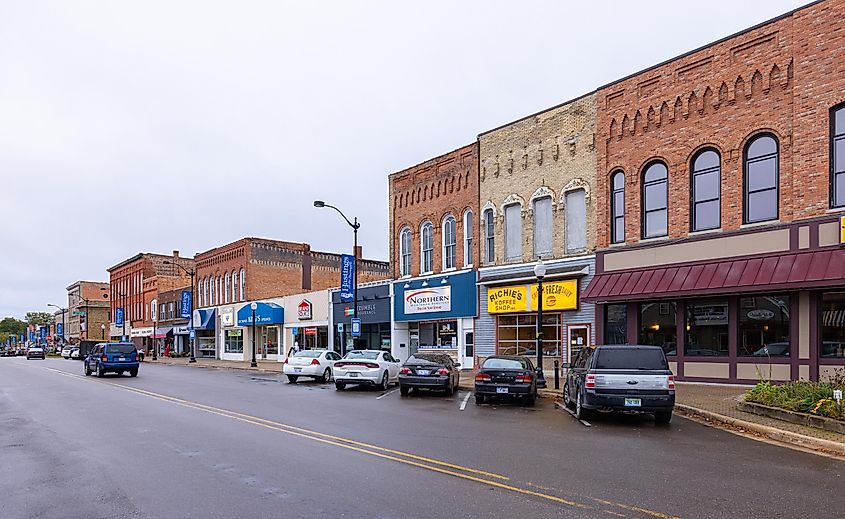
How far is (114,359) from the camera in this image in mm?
32406

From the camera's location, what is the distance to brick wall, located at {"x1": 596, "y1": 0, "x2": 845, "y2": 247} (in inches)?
763

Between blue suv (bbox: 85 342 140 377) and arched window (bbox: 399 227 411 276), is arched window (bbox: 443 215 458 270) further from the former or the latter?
blue suv (bbox: 85 342 140 377)

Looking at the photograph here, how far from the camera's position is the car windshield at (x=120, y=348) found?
3275 centimetres

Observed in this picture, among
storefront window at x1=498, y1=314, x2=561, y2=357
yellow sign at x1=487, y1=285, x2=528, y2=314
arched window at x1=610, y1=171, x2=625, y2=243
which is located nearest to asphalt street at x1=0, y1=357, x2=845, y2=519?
arched window at x1=610, y1=171, x2=625, y2=243

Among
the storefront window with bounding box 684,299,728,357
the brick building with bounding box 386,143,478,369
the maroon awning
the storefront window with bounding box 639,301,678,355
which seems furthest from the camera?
the brick building with bounding box 386,143,478,369

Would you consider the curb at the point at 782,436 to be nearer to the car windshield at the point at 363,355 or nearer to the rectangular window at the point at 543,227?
the car windshield at the point at 363,355

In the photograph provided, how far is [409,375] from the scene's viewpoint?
2033cm

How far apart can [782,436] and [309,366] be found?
19.0 m

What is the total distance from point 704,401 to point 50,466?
14657mm

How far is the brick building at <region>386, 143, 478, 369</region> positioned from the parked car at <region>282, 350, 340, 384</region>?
6.91 metres

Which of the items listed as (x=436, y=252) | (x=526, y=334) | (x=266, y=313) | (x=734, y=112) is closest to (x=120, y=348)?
(x=266, y=313)

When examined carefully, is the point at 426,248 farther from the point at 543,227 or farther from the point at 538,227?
the point at 543,227

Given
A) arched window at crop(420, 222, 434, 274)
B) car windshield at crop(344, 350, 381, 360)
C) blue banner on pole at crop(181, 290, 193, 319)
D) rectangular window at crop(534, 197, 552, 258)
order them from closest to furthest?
car windshield at crop(344, 350, 381, 360), rectangular window at crop(534, 197, 552, 258), arched window at crop(420, 222, 434, 274), blue banner on pole at crop(181, 290, 193, 319)

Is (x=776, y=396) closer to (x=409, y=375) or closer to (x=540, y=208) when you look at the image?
(x=409, y=375)
